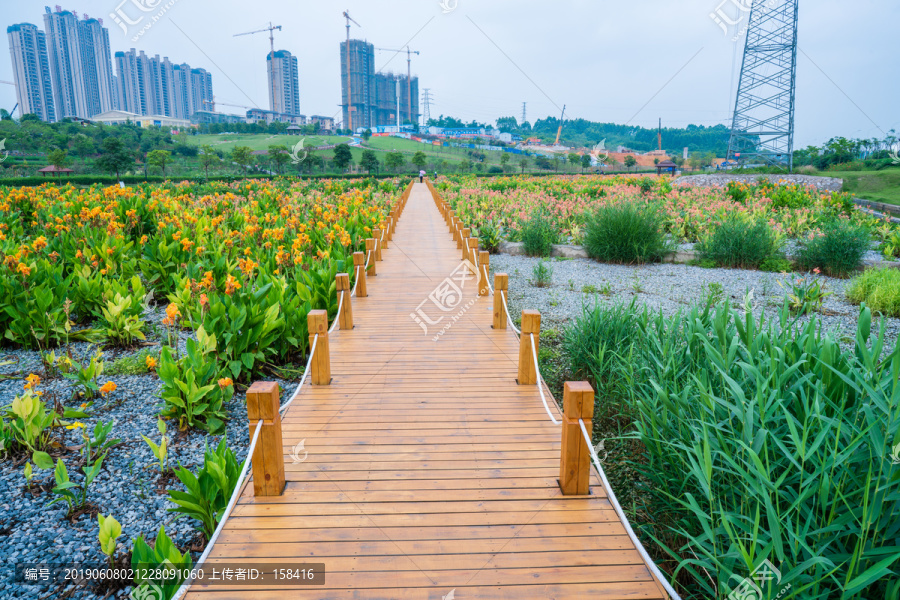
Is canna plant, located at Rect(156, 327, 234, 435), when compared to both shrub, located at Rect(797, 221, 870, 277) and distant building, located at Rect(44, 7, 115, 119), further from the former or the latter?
distant building, located at Rect(44, 7, 115, 119)

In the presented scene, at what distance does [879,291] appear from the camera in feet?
22.1

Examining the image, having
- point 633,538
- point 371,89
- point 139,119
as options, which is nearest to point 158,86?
point 139,119

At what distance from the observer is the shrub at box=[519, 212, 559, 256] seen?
11219 mm

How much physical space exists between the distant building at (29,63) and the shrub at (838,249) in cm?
7891

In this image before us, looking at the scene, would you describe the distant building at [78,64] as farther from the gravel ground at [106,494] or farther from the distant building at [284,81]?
the gravel ground at [106,494]

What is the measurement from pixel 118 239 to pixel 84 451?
504 centimetres

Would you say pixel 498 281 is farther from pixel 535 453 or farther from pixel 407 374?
pixel 535 453

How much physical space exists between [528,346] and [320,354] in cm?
163

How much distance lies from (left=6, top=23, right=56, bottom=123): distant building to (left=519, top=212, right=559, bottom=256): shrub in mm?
73881

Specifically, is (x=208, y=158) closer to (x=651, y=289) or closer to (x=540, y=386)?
(x=651, y=289)

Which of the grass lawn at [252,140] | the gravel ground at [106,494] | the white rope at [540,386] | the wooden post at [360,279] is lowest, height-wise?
the gravel ground at [106,494]

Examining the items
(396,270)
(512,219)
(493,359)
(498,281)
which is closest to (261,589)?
(493,359)

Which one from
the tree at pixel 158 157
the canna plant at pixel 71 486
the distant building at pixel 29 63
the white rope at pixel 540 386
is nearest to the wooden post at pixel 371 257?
the white rope at pixel 540 386

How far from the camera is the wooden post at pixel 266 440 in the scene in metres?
2.44
